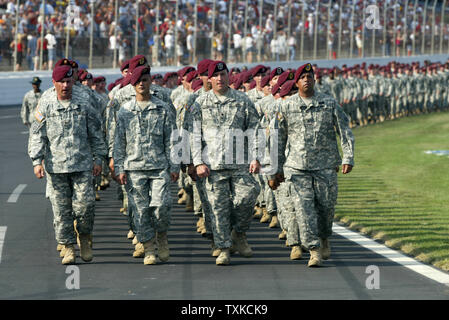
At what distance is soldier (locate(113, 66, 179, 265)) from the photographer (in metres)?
10.3

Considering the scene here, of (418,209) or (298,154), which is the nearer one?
(298,154)

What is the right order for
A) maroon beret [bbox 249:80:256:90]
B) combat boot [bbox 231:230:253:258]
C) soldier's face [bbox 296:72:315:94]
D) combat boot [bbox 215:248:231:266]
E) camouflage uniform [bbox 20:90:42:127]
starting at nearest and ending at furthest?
1. combat boot [bbox 215:248:231:266]
2. soldier's face [bbox 296:72:315:94]
3. combat boot [bbox 231:230:253:258]
4. maroon beret [bbox 249:80:256:90]
5. camouflage uniform [bbox 20:90:42:127]

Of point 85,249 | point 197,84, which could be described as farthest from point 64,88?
point 197,84

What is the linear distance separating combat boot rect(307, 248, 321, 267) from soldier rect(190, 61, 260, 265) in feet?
2.80

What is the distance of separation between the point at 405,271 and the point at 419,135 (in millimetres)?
22274

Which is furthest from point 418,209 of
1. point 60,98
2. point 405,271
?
→ point 60,98

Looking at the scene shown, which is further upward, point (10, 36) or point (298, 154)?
point (10, 36)

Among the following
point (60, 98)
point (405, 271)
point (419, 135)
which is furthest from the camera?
point (419, 135)

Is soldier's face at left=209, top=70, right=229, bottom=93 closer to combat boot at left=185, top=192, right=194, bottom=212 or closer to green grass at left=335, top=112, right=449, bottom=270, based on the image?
green grass at left=335, top=112, right=449, bottom=270

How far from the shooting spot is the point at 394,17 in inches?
2055

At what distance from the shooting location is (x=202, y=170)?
1042cm

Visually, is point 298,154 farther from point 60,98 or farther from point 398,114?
point 398,114

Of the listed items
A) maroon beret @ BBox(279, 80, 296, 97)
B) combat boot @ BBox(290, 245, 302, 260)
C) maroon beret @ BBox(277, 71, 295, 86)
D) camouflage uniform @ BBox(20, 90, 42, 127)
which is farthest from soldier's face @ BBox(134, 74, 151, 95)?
camouflage uniform @ BBox(20, 90, 42, 127)

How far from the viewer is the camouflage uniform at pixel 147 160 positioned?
10273 mm
